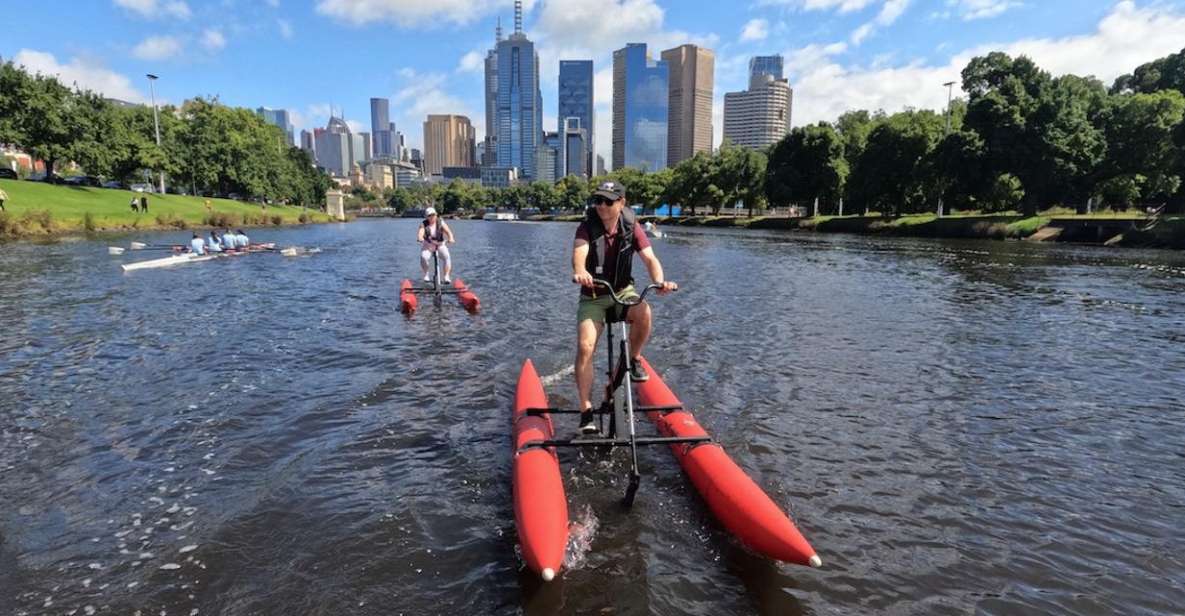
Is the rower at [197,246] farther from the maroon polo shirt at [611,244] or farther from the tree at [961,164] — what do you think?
the tree at [961,164]

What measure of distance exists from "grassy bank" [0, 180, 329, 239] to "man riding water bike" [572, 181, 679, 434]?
2132 inches

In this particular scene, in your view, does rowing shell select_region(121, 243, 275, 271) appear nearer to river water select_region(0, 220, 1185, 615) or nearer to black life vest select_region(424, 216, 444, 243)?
river water select_region(0, 220, 1185, 615)

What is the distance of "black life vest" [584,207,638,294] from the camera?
7.17 meters

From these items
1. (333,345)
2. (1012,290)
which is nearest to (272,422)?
(333,345)

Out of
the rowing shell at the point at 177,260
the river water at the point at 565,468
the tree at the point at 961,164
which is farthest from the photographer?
the tree at the point at 961,164

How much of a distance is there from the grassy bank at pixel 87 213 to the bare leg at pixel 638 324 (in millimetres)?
54440

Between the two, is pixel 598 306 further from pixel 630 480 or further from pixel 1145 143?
pixel 1145 143

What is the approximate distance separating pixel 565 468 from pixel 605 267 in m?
2.42

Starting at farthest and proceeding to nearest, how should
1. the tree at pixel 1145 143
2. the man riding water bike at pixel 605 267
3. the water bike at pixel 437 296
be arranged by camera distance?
the tree at pixel 1145 143 < the water bike at pixel 437 296 < the man riding water bike at pixel 605 267

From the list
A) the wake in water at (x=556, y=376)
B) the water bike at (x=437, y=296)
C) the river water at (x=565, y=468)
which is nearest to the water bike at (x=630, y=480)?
the river water at (x=565, y=468)

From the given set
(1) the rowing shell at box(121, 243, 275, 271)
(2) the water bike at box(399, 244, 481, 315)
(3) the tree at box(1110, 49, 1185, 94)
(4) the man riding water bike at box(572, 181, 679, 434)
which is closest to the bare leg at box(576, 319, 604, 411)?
(4) the man riding water bike at box(572, 181, 679, 434)

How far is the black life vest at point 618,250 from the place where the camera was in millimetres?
7168

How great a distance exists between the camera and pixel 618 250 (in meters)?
7.25

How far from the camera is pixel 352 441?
26.7 ft
